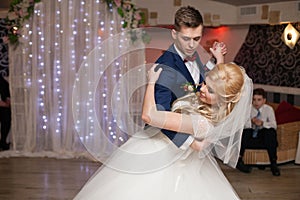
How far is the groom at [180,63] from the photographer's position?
6.42ft


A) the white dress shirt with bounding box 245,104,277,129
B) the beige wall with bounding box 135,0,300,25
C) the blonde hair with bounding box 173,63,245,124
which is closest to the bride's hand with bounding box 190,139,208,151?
the blonde hair with bounding box 173,63,245,124

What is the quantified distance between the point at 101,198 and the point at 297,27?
229 inches

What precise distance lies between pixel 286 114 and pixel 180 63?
15.8 ft

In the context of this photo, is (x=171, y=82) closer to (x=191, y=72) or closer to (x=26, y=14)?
(x=191, y=72)

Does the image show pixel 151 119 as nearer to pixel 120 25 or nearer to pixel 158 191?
pixel 158 191

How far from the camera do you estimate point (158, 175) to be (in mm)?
2160

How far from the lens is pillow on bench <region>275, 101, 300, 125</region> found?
635 cm

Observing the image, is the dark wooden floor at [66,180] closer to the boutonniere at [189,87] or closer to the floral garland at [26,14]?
the floral garland at [26,14]

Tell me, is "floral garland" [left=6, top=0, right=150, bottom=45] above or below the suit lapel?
above

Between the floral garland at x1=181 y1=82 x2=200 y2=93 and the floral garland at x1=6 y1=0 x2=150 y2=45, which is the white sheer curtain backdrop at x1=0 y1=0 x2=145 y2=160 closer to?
the floral garland at x1=6 y1=0 x2=150 y2=45

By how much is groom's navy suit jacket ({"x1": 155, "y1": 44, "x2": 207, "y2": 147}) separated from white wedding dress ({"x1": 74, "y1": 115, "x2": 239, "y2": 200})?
0.12 m

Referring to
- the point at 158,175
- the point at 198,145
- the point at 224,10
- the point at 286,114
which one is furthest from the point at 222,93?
the point at 224,10

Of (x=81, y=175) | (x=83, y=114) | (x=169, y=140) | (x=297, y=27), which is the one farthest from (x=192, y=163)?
(x=297, y=27)

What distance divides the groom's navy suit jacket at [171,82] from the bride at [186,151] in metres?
0.03
